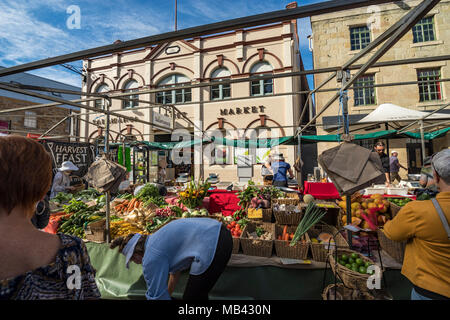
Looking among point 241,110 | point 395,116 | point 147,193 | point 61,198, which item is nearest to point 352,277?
point 147,193

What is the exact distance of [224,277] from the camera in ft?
8.89

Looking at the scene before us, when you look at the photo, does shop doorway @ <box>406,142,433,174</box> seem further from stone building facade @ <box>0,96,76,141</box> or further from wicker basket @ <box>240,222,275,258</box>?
stone building facade @ <box>0,96,76,141</box>

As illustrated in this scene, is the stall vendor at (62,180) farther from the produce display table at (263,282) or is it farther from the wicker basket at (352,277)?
the wicker basket at (352,277)

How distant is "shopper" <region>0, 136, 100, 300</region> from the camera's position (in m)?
1.04

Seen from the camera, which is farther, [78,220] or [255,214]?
[78,220]

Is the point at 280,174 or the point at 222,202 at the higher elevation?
the point at 280,174

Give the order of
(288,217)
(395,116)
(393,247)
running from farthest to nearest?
1. (395,116)
2. (288,217)
3. (393,247)

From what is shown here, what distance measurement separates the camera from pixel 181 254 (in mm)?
2094

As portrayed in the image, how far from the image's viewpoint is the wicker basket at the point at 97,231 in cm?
330

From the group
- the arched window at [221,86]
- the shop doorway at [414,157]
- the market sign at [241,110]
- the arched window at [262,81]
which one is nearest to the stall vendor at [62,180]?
the market sign at [241,110]

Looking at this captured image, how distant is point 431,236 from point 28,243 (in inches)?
107

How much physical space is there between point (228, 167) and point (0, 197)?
42.9 ft

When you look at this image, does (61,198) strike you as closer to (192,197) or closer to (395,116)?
(192,197)

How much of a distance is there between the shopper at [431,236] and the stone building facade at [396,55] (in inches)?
419
